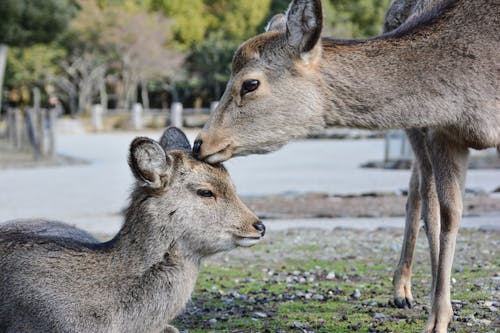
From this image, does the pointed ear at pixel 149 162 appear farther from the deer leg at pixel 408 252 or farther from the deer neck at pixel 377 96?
the deer leg at pixel 408 252

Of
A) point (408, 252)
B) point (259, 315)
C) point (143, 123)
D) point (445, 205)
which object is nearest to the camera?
point (445, 205)

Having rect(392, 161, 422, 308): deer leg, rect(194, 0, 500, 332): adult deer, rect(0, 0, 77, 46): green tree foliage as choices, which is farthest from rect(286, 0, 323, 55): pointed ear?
rect(0, 0, 77, 46): green tree foliage

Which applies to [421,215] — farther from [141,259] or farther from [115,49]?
[115,49]

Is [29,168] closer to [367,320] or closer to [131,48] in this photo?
[367,320]

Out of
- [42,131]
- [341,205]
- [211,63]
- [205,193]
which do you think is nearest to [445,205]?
[205,193]

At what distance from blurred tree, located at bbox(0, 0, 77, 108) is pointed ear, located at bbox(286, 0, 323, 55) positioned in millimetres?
35055

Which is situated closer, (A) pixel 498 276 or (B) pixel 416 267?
(A) pixel 498 276

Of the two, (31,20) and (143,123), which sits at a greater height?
(31,20)

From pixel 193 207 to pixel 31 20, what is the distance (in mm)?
36424

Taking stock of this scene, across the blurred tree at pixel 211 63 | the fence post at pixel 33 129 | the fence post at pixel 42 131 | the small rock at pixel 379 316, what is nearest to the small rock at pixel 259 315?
the small rock at pixel 379 316

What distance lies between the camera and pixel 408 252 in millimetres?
8219

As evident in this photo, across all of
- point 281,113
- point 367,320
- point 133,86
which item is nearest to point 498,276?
point 367,320

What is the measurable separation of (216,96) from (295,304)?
72.1 metres

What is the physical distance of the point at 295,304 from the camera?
8000 mm
